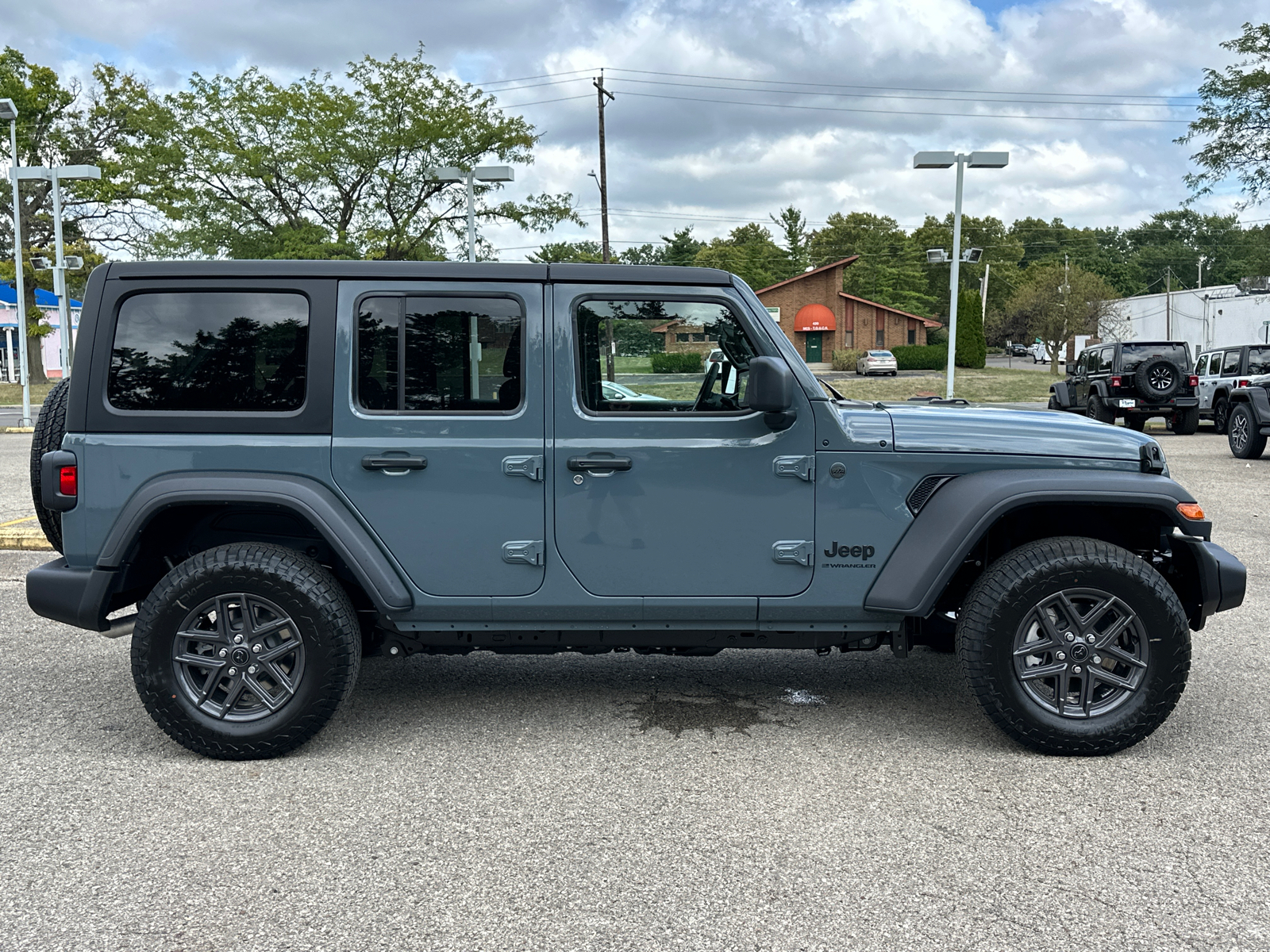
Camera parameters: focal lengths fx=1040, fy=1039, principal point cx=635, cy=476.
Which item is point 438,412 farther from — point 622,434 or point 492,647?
point 492,647

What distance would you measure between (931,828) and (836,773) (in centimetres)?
52

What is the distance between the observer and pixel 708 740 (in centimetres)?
430

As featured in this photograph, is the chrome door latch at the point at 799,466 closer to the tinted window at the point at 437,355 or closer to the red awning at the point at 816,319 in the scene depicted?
the tinted window at the point at 437,355

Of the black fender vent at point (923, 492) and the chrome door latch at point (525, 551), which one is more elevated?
the black fender vent at point (923, 492)

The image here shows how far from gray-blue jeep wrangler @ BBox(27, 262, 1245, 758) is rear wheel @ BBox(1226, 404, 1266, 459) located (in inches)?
513

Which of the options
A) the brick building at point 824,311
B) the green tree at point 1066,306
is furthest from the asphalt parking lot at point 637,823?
the green tree at point 1066,306

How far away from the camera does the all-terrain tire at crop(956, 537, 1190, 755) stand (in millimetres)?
3949

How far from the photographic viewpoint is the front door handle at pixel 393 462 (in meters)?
4.04

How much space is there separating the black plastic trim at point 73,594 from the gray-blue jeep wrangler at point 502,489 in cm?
1

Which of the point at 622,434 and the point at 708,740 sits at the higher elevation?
the point at 622,434

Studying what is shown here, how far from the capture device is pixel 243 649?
160 inches

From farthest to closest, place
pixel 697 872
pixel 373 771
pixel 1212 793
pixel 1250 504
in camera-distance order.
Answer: pixel 1250 504
pixel 373 771
pixel 1212 793
pixel 697 872

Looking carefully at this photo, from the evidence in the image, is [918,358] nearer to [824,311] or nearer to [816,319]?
[824,311]

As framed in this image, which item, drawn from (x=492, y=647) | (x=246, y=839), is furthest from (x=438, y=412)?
(x=246, y=839)
